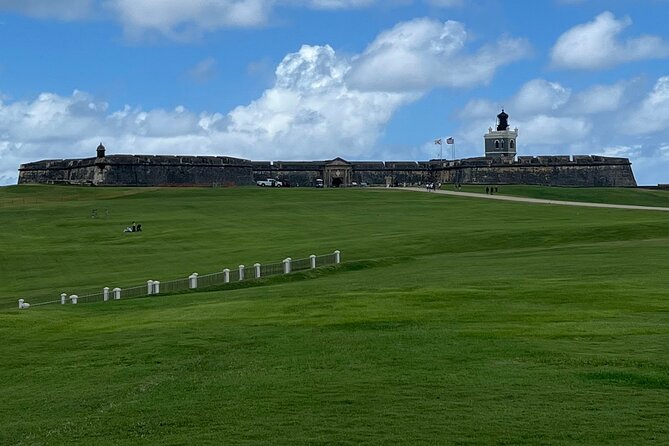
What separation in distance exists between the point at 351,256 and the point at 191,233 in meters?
19.3

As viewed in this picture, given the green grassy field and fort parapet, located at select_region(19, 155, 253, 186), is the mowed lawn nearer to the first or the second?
the green grassy field

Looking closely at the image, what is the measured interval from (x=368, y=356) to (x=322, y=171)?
104m

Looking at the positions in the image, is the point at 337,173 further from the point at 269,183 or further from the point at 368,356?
the point at 368,356

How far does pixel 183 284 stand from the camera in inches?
1320

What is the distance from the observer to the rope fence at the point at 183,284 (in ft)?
103

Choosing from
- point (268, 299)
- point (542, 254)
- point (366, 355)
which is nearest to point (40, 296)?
point (268, 299)

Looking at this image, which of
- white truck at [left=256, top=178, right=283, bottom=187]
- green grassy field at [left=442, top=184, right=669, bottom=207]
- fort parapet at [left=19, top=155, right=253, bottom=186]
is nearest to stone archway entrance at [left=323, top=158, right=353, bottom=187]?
white truck at [left=256, top=178, right=283, bottom=187]

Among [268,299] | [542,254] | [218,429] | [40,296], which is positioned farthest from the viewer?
[542,254]

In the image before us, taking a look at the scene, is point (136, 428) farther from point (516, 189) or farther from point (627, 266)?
point (516, 189)

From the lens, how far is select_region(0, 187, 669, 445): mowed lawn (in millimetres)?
12477

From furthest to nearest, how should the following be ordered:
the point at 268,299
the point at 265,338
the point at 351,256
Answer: the point at 351,256
the point at 268,299
the point at 265,338

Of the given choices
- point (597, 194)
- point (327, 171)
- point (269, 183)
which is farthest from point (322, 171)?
point (597, 194)

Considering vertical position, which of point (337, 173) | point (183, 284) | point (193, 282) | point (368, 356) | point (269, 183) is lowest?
point (183, 284)

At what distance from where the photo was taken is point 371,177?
402ft
